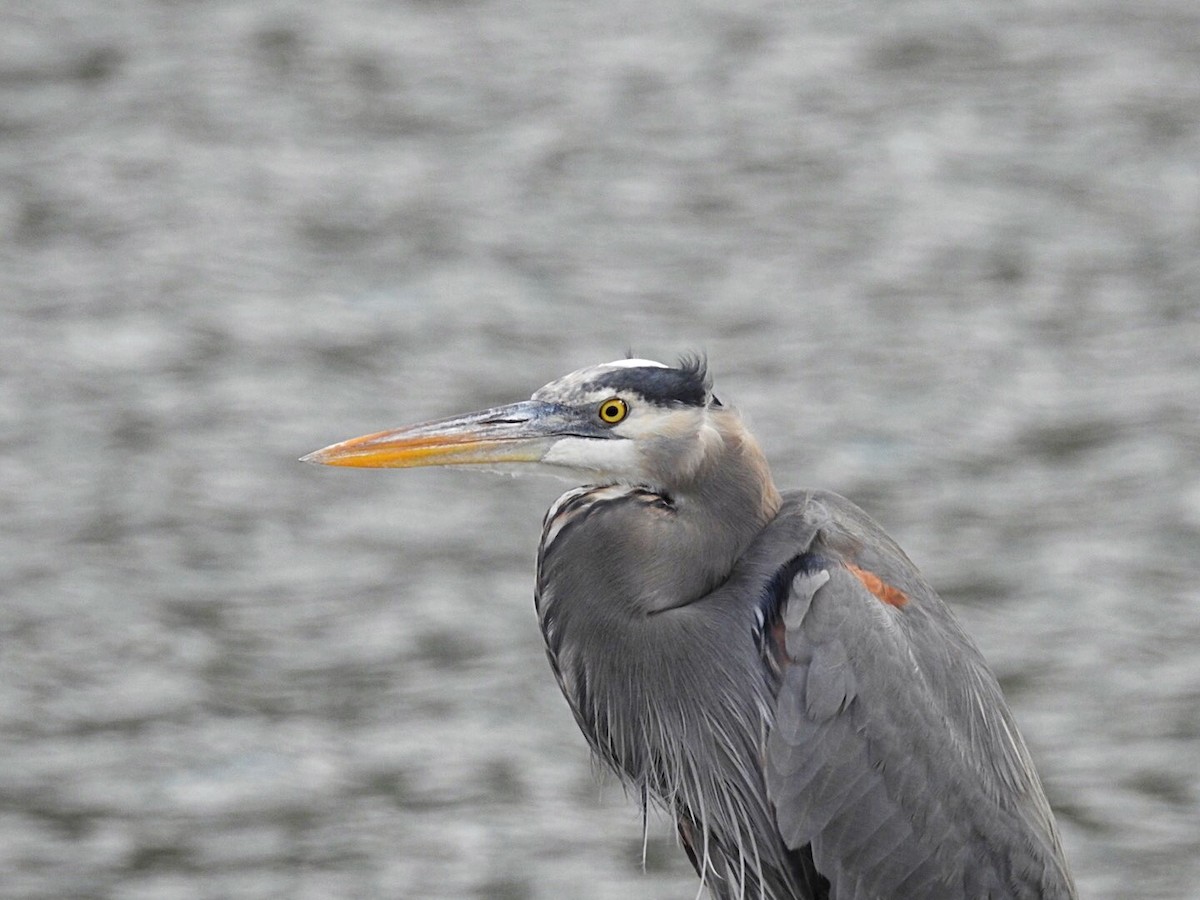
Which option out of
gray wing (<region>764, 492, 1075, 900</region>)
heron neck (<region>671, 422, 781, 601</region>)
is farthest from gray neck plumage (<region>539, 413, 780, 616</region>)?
gray wing (<region>764, 492, 1075, 900</region>)

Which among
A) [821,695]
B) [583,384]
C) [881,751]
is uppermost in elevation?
[583,384]

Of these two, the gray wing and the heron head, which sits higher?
the heron head

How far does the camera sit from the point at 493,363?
27.0 ft

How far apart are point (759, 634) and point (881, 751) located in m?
0.33

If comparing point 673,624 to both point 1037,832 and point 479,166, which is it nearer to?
point 1037,832

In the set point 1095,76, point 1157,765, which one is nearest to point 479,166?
point 1095,76

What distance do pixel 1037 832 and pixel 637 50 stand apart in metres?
6.52

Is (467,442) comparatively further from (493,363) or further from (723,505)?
(493,363)

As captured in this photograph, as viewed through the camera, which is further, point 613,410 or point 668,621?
point 668,621

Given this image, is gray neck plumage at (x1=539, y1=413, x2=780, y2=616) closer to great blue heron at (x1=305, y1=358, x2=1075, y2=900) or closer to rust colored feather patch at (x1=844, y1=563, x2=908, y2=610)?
great blue heron at (x1=305, y1=358, x2=1075, y2=900)

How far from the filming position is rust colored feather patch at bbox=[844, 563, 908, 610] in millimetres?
4445

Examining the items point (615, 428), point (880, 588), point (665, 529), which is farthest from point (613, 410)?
point (880, 588)

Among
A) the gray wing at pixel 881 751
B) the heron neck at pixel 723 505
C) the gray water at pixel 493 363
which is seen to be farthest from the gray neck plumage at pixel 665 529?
the gray water at pixel 493 363

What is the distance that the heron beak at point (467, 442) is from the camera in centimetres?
439
